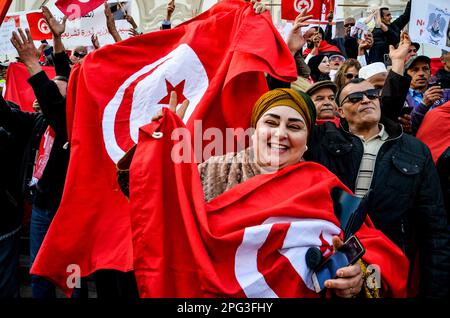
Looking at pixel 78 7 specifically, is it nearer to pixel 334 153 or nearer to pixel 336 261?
pixel 334 153

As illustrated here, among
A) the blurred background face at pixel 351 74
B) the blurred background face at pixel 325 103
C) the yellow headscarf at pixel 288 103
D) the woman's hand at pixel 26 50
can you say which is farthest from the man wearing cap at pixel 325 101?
the woman's hand at pixel 26 50

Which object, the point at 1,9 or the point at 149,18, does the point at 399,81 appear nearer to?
the point at 1,9

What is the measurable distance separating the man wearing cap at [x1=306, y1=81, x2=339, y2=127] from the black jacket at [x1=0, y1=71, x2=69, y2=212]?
1674mm

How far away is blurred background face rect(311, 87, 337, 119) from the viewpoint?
349 centimetres

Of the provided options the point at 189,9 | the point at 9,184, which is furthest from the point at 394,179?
the point at 189,9

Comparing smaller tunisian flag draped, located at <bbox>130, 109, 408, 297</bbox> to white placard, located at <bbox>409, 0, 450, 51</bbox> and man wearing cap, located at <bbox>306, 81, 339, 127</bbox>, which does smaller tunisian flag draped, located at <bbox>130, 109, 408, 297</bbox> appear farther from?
white placard, located at <bbox>409, 0, 450, 51</bbox>

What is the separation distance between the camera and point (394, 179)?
8.86ft

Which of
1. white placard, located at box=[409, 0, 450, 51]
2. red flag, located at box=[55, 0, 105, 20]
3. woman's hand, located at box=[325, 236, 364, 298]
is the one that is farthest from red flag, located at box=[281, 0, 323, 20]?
woman's hand, located at box=[325, 236, 364, 298]

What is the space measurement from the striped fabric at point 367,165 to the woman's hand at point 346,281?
0.89m

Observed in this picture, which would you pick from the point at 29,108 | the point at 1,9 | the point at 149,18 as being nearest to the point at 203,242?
the point at 1,9

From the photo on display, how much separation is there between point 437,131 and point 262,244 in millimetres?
1875

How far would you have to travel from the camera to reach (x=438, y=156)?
3.27 m

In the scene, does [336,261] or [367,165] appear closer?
[336,261]
